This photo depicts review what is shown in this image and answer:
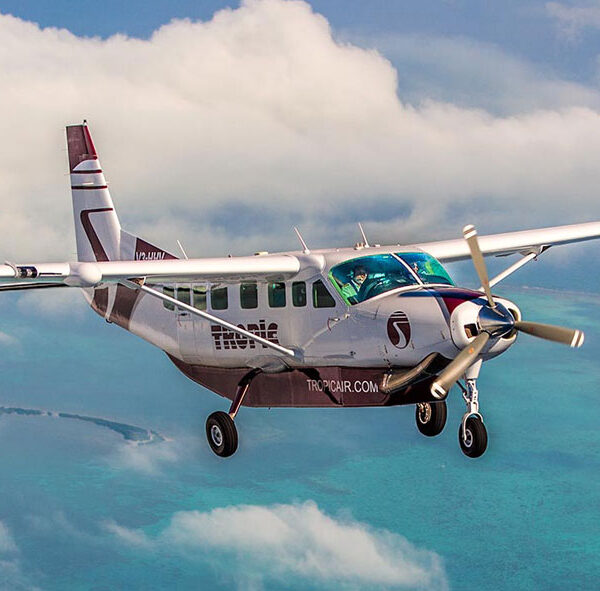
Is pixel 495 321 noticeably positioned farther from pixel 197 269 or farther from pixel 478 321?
pixel 197 269

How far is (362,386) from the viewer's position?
70.2 ft

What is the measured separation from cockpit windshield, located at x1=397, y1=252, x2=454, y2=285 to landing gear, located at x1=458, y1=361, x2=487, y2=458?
1.90 meters

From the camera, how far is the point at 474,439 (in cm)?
2073

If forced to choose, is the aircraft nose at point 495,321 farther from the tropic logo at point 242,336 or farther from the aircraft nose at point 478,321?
the tropic logo at point 242,336

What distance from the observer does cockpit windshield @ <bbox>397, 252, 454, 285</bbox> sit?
20.7 meters

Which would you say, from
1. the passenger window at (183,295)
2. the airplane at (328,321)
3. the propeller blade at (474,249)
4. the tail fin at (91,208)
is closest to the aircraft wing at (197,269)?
the airplane at (328,321)

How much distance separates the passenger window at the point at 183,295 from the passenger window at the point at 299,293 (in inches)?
126

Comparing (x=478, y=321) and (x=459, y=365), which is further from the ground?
(x=478, y=321)

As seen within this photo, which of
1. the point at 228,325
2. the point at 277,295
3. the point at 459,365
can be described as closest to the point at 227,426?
the point at 228,325

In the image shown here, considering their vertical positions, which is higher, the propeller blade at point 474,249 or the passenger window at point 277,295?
the propeller blade at point 474,249

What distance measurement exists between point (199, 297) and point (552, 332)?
839cm

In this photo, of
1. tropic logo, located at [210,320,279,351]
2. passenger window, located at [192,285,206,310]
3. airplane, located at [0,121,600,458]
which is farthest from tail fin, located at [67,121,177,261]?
tropic logo, located at [210,320,279,351]

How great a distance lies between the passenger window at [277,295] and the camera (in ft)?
73.5

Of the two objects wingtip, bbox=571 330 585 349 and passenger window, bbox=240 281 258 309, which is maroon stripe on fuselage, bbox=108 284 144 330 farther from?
wingtip, bbox=571 330 585 349
